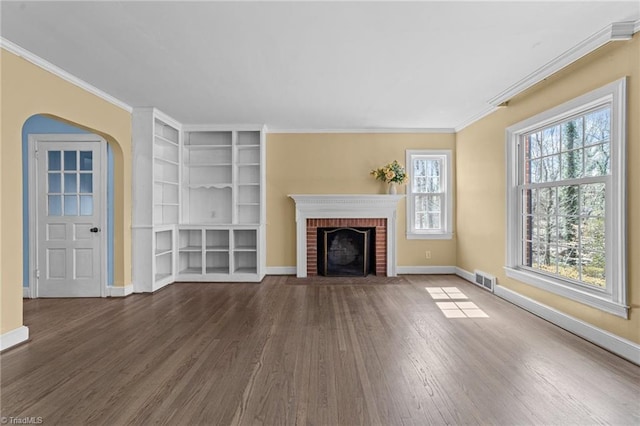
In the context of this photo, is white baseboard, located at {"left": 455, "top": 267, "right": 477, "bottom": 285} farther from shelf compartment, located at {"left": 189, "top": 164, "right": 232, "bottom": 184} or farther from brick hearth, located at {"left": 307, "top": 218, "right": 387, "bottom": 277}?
shelf compartment, located at {"left": 189, "top": 164, "right": 232, "bottom": 184}

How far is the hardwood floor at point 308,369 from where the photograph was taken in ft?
6.23

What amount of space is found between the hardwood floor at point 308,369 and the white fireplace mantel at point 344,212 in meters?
1.76

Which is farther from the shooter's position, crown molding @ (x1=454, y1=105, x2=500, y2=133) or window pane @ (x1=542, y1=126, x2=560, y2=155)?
crown molding @ (x1=454, y1=105, x2=500, y2=133)

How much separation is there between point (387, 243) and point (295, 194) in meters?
1.87

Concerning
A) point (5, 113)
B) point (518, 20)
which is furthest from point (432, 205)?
point (5, 113)

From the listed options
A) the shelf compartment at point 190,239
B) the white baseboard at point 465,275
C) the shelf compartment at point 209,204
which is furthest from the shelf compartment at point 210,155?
the white baseboard at point 465,275

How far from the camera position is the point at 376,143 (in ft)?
19.1

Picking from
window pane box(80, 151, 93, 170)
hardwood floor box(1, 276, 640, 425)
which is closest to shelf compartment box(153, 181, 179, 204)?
window pane box(80, 151, 93, 170)

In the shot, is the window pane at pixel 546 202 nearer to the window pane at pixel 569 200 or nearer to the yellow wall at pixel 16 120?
the window pane at pixel 569 200

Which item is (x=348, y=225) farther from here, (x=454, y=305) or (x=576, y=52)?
(x=576, y=52)

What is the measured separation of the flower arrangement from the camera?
5.62 m

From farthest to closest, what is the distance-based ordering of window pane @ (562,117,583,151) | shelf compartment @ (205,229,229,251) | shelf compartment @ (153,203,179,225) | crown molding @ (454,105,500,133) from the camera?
shelf compartment @ (205,229,229,251)
shelf compartment @ (153,203,179,225)
crown molding @ (454,105,500,133)
window pane @ (562,117,583,151)

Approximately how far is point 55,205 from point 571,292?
6284 mm

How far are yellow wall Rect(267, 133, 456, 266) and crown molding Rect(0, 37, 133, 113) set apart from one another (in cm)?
251
